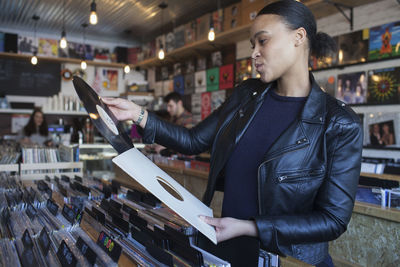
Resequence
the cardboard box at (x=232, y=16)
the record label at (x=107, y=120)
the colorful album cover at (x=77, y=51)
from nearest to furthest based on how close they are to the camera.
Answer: the record label at (x=107, y=120) < the cardboard box at (x=232, y=16) < the colorful album cover at (x=77, y=51)

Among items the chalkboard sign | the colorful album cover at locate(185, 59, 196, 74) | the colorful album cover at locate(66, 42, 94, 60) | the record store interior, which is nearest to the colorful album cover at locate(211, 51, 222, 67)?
the record store interior

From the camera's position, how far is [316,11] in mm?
3959

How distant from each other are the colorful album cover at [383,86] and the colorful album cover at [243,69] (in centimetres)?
199

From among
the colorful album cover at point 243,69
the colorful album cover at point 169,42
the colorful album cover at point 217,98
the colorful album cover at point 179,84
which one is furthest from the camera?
the colorful album cover at point 179,84

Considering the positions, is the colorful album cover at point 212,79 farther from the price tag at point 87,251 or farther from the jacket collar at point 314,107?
the price tag at point 87,251

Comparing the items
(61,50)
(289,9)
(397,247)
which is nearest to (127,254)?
(289,9)

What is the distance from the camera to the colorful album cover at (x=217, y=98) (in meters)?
5.89

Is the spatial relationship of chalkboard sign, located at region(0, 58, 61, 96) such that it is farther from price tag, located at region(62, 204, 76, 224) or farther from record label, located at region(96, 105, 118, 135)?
record label, located at region(96, 105, 118, 135)

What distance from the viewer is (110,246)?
79 centimetres

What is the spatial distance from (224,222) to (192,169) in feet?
7.25

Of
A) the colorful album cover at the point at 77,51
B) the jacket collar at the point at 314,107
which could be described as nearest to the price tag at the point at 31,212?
the jacket collar at the point at 314,107

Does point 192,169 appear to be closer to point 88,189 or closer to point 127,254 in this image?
point 88,189

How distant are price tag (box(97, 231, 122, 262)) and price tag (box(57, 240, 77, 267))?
9 centimetres

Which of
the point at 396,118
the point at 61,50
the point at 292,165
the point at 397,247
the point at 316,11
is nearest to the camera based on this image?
the point at 292,165
